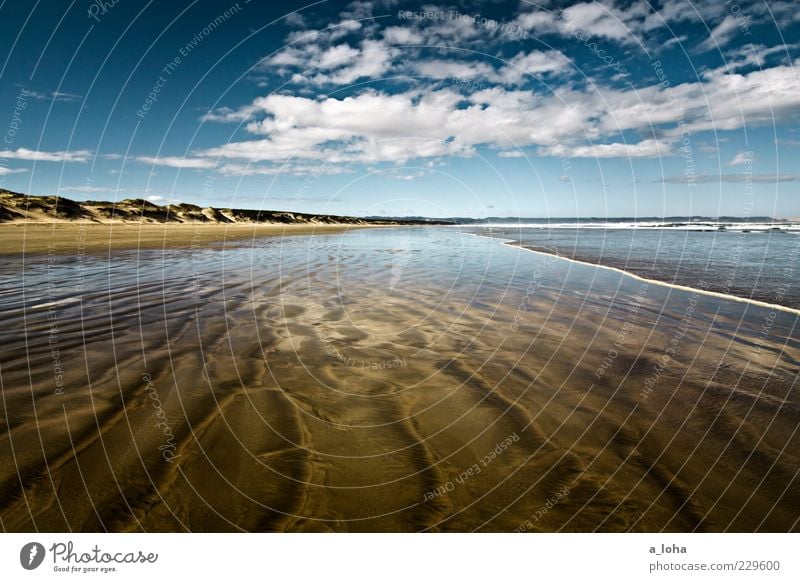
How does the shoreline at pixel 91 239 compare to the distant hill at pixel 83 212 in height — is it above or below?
below

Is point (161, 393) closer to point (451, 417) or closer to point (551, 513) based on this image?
point (451, 417)

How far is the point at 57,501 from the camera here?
10.4ft

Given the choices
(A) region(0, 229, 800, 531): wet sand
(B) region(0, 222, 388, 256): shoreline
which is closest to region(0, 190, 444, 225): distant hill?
(B) region(0, 222, 388, 256): shoreline

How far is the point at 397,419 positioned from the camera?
4625 millimetres

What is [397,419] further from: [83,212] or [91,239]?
[83,212]

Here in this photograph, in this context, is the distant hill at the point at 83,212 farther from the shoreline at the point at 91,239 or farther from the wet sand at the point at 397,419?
the wet sand at the point at 397,419

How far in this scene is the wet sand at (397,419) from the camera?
322 centimetres

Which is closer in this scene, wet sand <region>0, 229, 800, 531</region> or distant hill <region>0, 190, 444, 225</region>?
wet sand <region>0, 229, 800, 531</region>

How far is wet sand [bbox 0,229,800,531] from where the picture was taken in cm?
322

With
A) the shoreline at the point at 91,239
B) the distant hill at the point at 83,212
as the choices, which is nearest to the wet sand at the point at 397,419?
the shoreline at the point at 91,239

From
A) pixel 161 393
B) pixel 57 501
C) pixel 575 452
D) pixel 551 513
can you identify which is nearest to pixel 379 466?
pixel 551 513

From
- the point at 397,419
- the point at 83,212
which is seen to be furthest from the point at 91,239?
the point at 83,212

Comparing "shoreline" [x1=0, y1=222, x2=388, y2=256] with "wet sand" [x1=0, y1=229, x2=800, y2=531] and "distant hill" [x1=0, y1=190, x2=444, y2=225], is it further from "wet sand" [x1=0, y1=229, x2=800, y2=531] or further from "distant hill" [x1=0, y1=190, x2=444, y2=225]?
"wet sand" [x1=0, y1=229, x2=800, y2=531]

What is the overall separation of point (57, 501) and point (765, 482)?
651 cm
